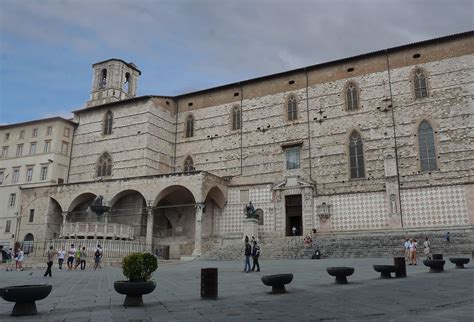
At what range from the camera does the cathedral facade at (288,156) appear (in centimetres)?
2727

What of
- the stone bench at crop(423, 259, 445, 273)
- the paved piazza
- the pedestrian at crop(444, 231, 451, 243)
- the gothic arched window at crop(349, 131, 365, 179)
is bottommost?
the paved piazza

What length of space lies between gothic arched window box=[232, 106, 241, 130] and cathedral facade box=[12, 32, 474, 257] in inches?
4.1

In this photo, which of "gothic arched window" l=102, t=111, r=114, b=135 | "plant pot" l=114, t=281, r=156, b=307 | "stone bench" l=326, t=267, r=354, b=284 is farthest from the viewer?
"gothic arched window" l=102, t=111, r=114, b=135

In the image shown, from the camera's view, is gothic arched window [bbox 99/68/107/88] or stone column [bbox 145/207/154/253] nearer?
stone column [bbox 145/207/154/253]

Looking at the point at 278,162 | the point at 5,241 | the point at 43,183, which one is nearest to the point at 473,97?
the point at 278,162

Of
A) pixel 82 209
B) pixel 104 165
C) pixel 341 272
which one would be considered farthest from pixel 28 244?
pixel 341 272

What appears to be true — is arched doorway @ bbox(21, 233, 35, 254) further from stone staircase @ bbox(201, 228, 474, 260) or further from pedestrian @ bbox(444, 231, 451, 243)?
pedestrian @ bbox(444, 231, 451, 243)

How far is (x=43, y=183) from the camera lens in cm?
3759

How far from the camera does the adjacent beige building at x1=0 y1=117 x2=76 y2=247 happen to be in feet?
122

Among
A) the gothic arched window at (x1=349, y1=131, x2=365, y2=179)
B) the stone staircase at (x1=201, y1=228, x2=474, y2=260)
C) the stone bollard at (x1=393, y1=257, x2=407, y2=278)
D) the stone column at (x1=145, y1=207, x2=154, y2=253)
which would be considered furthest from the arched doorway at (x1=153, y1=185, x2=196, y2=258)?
the stone bollard at (x1=393, y1=257, x2=407, y2=278)

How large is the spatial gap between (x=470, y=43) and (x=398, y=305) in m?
25.4

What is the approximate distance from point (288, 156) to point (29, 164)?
941 inches

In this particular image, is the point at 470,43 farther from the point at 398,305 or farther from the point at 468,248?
the point at 398,305

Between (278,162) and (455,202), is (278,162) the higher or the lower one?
the higher one
